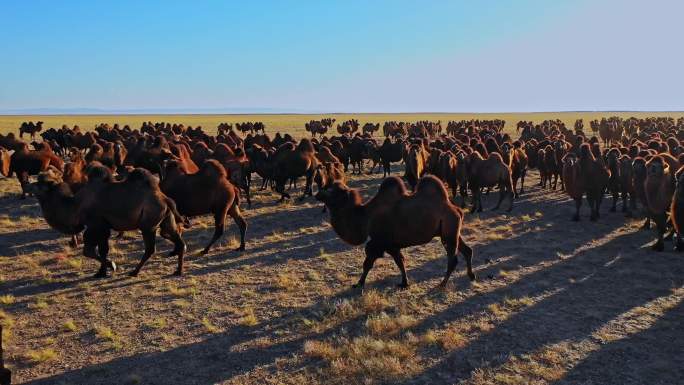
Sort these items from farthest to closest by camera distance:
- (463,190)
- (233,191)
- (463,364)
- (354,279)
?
(463,190), (233,191), (354,279), (463,364)

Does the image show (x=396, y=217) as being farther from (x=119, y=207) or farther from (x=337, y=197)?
(x=119, y=207)

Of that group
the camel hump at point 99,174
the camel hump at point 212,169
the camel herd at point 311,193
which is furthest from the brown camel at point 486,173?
the camel hump at point 99,174

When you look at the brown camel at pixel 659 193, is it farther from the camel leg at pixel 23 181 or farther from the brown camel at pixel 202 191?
the camel leg at pixel 23 181

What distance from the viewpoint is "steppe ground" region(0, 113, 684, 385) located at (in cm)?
613

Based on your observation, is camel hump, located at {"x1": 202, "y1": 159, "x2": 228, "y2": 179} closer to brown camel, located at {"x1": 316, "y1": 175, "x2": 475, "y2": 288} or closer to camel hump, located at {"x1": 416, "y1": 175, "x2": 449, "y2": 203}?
brown camel, located at {"x1": 316, "y1": 175, "x2": 475, "y2": 288}

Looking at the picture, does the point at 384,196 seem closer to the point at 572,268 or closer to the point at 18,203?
the point at 572,268

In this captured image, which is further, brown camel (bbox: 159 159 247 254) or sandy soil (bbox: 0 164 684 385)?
brown camel (bbox: 159 159 247 254)

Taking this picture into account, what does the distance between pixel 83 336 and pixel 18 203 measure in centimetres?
1192

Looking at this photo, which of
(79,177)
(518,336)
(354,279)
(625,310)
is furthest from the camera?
(79,177)

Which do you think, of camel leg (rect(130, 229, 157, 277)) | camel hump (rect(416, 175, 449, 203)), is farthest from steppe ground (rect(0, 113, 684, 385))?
camel hump (rect(416, 175, 449, 203))

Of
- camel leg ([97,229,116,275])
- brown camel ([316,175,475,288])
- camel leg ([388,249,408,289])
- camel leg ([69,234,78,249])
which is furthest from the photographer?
camel leg ([69,234,78,249])

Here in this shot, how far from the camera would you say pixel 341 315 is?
7.72m

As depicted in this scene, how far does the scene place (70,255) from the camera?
10.8 meters

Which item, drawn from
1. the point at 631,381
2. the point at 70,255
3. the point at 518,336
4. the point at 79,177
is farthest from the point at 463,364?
the point at 79,177
